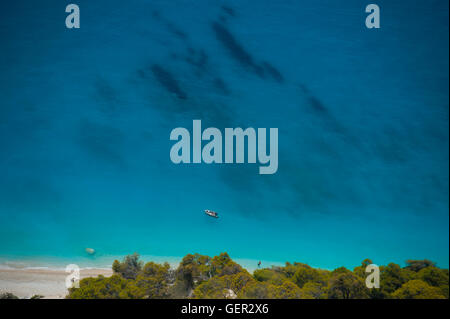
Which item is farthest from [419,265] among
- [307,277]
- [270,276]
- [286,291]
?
[286,291]

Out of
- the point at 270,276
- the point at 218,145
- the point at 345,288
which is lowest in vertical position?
the point at 345,288

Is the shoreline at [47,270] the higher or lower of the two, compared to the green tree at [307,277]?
lower

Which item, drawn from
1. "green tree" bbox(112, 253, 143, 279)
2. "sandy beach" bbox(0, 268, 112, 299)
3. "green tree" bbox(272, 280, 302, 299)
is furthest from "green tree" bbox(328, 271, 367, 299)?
"sandy beach" bbox(0, 268, 112, 299)

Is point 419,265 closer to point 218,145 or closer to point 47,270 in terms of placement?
point 218,145

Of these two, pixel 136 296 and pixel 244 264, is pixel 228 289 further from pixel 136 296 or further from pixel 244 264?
pixel 244 264

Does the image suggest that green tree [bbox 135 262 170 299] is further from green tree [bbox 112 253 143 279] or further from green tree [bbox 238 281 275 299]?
green tree [bbox 238 281 275 299]

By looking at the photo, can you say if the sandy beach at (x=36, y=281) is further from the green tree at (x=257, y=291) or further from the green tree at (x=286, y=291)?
the green tree at (x=286, y=291)

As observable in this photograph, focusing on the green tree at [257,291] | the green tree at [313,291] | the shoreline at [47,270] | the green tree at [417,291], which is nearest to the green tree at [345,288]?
the green tree at [313,291]

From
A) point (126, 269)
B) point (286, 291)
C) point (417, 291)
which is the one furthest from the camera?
point (126, 269)
